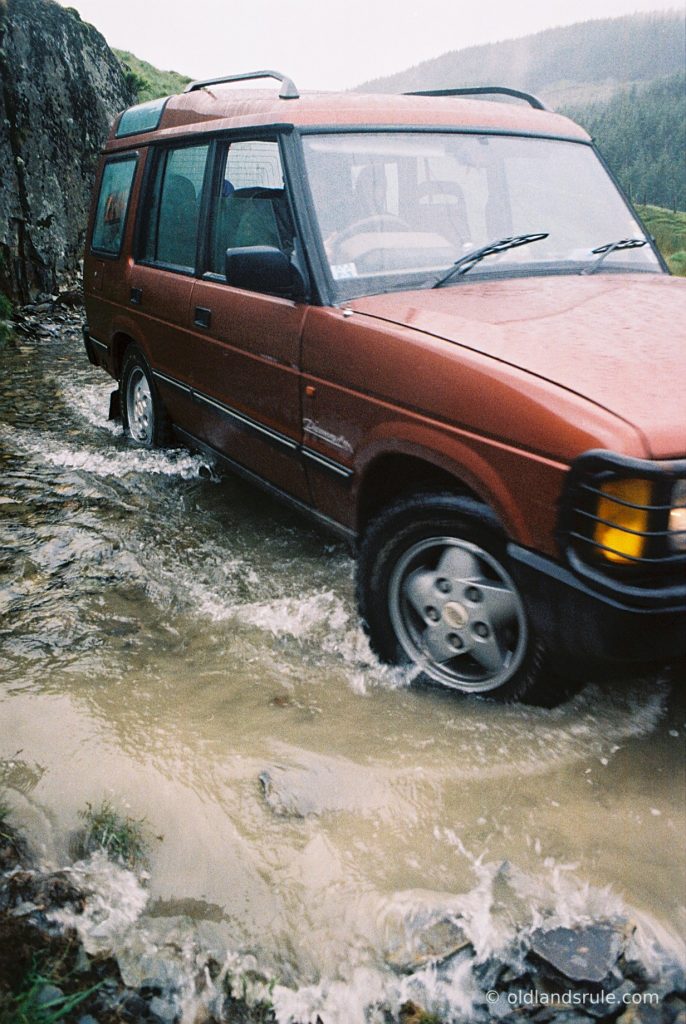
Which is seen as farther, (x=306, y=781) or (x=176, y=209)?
(x=176, y=209)

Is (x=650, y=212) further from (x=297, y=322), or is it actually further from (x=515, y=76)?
→ (x=515, y=76)

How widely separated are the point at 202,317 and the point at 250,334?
22.4 inches

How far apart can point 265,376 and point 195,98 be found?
6.36 feet

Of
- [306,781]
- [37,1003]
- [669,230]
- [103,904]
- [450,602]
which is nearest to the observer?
[37,1003]

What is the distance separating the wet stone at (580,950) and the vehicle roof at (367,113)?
2854mm

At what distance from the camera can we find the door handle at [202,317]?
3739 millimetres

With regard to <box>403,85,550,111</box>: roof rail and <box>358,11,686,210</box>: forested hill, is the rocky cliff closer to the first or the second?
<box>403,85,550,111</box>: roof rail

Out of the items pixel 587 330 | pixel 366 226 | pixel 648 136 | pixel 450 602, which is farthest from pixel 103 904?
pixel 648 136

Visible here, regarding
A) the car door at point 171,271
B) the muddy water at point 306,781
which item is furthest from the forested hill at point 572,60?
the muddy water at point 306,781

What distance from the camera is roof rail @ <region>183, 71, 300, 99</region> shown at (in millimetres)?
3375

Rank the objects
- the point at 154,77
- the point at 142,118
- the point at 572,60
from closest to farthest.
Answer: the point at 142,118 → the point at 154,77 → the point at 572,60

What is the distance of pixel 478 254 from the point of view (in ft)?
9.89

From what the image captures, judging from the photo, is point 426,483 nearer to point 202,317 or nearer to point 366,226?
point 366,226

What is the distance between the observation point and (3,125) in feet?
34.6
